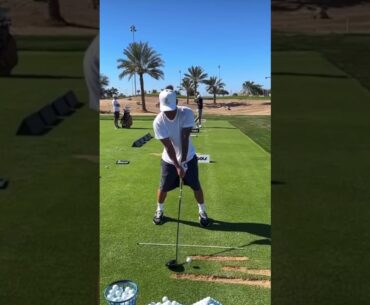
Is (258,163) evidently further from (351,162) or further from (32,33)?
(32,33)

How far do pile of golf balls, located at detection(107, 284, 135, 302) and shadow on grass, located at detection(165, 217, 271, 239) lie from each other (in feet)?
6.80

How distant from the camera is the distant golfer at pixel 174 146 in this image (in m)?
4.91

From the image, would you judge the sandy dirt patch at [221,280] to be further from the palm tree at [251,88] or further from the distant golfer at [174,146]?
the palm tree at [251,88]

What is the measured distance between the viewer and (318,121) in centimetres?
1648

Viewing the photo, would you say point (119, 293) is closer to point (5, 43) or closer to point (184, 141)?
point (184, 141)

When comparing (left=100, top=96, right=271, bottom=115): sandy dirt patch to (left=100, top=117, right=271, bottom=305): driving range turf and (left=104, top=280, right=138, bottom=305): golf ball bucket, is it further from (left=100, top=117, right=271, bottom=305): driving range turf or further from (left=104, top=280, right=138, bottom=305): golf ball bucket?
(left=104, top=280, right=138, bottom=305): golf ball bucket

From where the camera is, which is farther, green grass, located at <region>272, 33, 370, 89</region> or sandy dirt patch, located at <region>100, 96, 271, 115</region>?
sandy dirt patch, located at <region>100, 96, 271, 115</region>

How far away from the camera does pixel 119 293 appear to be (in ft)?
11.3

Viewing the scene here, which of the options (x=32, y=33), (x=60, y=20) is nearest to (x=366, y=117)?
(x=60, y=20)

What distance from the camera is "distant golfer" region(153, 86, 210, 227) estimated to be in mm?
4910

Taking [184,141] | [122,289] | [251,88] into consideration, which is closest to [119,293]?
[122,289]

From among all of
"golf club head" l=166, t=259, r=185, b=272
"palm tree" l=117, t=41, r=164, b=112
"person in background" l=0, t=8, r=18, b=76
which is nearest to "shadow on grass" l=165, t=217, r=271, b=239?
"golf club head" l=166, t=259, r=185, b=272

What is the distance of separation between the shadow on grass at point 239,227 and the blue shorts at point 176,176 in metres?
0.51

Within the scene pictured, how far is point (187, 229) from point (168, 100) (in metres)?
1.74
